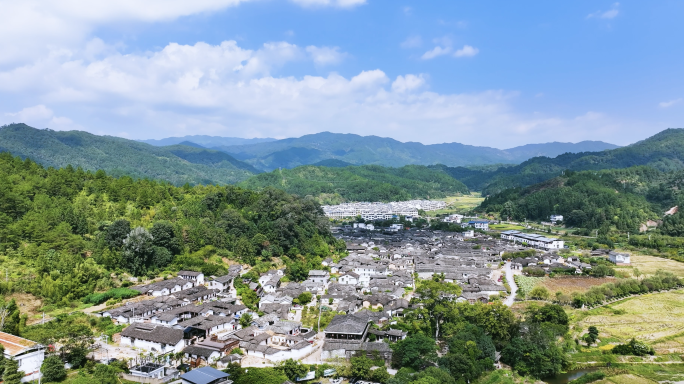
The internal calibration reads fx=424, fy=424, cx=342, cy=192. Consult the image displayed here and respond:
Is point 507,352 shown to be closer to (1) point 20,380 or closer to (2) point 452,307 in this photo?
(2) point 452,307

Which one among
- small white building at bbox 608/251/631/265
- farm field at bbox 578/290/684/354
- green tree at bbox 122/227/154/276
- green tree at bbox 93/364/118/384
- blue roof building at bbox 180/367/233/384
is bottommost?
farm field at bbox 578/290/684/354

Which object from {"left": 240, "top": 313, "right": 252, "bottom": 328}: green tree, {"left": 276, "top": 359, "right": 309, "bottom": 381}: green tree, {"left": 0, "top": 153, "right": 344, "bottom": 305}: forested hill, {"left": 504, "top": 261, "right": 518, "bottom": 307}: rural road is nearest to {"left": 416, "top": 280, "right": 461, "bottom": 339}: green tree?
{"left": 504, "top": 261, "right": 518, "bottom": 307}: rural road

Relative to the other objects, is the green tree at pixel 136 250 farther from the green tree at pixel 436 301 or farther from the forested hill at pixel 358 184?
the forested hill at pixel 358 184

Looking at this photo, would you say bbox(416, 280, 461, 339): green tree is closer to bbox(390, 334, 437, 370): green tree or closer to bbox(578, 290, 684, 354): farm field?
bbox(390, 334, 437, 370): green tree

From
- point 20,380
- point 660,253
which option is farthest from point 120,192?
point 660,253

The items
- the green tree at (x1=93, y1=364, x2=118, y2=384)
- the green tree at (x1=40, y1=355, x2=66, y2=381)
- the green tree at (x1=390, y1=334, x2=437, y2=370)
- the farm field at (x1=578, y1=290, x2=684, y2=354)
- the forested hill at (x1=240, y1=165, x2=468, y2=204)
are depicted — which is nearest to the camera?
the green tree at (x1=93, y1=364, x2=118, y2=384)

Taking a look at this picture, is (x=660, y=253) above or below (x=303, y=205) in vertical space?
below

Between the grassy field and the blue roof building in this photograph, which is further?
the grassy field
